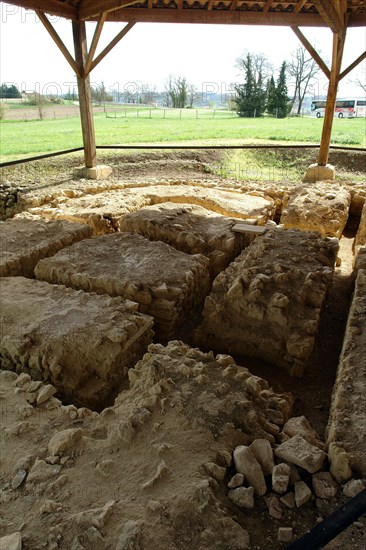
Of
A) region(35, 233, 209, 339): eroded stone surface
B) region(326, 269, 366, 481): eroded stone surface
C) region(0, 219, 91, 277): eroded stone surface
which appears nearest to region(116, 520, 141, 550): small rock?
region(326, 269, 366, 481): eroded stone surface

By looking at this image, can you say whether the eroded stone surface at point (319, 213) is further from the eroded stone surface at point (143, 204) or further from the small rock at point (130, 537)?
the small rock at point (130, 537)

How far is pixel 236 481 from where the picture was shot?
64.9 inches

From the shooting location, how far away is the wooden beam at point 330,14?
646 centimetres

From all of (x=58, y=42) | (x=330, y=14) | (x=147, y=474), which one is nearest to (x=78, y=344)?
(x=147, y=474)

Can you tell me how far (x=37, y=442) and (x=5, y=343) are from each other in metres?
1.02

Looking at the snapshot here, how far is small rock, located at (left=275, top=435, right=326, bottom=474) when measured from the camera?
1.68 metres

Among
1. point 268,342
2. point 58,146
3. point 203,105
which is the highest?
point 203,105

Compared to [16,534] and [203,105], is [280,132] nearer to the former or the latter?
[16,534]

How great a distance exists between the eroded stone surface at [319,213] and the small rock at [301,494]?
4.47 m

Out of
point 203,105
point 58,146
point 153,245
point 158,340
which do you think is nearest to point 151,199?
point 153,245

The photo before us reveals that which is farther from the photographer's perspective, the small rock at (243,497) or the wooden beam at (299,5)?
the wooden beam at (299,5)

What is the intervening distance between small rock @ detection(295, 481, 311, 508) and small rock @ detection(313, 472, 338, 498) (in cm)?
4

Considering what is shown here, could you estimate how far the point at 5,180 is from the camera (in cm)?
855

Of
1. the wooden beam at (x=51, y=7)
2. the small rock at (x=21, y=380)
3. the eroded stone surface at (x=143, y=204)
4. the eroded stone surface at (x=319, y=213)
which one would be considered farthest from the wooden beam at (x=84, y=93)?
the small rock at (x=21, y=380)
